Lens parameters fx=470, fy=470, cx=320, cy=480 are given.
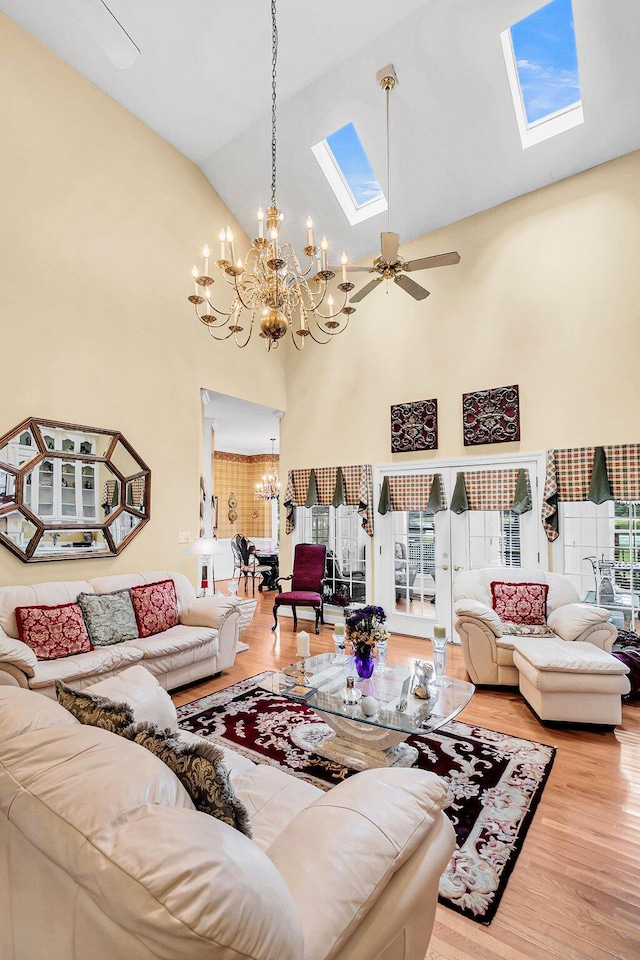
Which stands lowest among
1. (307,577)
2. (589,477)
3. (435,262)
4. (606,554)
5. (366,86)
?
(307,577)

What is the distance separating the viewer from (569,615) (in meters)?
3.73

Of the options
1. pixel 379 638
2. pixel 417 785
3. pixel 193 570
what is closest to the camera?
pixel 417 785

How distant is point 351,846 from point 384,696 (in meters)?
1.73

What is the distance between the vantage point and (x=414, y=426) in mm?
5508

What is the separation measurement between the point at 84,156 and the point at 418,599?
561 cm

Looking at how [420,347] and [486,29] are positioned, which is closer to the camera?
[486,29]

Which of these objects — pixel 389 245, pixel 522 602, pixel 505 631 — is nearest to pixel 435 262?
pixel 389 245

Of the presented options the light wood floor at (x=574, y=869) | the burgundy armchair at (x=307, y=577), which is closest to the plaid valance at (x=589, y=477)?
the light wood floor at (x=574, y=869)

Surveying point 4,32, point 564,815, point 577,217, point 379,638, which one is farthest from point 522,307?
point 4,32

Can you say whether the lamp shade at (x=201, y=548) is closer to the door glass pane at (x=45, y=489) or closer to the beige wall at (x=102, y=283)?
the beige wall at (x=102, y=283)

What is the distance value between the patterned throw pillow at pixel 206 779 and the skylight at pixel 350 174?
5.64 metres

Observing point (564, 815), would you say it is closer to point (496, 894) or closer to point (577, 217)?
point (496, 894)

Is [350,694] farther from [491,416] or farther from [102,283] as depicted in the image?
[102,283]

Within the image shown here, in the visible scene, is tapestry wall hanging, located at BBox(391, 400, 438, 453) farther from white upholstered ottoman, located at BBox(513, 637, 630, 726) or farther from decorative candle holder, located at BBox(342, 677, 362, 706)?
decorative candle holder, located at BBox(342, 677, 362, 706)
